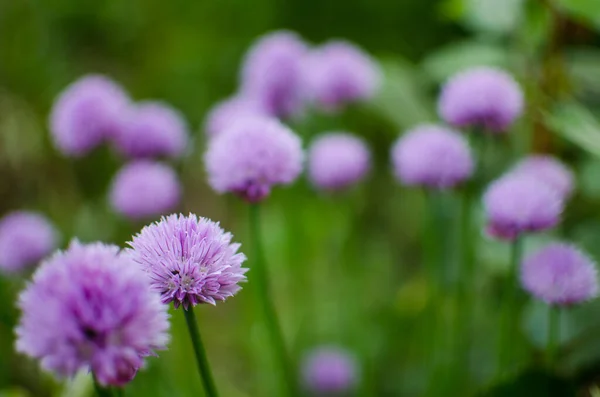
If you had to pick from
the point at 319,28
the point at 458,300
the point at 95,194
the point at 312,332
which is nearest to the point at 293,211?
the point at 312,332

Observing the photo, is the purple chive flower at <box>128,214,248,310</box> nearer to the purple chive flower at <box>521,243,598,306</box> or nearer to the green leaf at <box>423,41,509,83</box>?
the purple chive flower at <box>521,243,598,306</box>

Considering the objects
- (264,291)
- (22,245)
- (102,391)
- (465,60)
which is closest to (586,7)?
(465,60)

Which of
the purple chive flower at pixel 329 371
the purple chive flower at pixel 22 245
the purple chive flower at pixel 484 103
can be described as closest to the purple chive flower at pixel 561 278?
the purple chive flower at pixel 484 103

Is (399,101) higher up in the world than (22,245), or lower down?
higher up

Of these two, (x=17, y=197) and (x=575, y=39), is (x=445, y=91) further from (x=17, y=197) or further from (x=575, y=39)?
(x=17, y=197)

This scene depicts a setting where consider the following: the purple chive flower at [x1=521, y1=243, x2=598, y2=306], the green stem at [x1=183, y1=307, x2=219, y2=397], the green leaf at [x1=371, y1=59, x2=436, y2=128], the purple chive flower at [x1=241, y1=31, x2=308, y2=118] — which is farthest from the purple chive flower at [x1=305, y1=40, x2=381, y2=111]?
the green stem at [x1=183, y1=307, x2=219, y2=397]

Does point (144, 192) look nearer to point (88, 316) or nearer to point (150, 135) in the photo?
point (150, 135)
